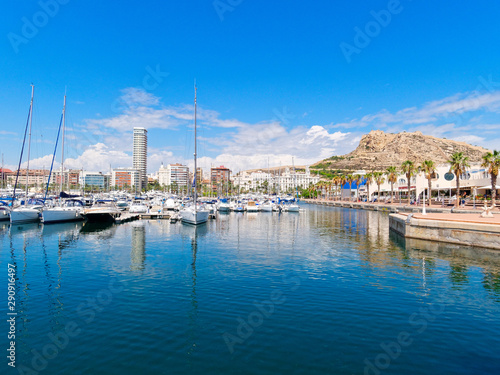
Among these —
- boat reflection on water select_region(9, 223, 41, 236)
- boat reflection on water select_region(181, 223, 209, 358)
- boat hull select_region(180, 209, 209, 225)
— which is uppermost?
boat hull select_region(180, 209, 209, 225)

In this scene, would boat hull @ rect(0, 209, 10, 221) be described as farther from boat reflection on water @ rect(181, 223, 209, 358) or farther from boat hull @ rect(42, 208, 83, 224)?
boat reflection on water @ rect(181, 223, 209, 358)

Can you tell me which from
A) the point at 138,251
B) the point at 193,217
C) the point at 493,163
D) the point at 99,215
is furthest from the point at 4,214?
the point at 493,163

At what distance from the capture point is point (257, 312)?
1273 cm

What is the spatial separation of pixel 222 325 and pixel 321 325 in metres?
3.73

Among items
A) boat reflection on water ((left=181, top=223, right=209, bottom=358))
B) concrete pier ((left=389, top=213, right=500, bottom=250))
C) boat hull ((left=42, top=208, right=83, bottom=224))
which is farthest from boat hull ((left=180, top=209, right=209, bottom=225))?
concrete pier ((left=389, top=213, right=500, bottom=250))

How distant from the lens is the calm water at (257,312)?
916cm

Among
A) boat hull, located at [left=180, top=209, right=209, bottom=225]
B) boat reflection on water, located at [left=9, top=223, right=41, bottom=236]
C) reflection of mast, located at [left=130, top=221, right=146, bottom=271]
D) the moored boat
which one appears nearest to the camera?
reflection of mast, located at [left=130, top=221, right=146, bottom=271]

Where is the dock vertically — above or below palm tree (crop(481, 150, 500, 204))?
below


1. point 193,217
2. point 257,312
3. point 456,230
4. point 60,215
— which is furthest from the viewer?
point 60,215

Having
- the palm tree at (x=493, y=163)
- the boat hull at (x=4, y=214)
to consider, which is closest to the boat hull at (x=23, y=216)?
the boat hull at (x=4, y=214)

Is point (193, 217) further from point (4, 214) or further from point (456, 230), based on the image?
point (456, 230)

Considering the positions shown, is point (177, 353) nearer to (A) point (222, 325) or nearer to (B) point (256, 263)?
(A) point (222, 325)

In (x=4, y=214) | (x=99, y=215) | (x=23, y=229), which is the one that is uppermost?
(x=4, y=214)

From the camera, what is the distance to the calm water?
916 cm
